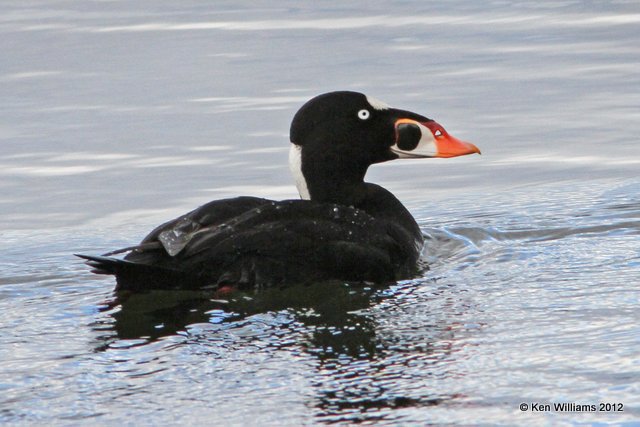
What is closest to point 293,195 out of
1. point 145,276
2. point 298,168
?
point 298,168

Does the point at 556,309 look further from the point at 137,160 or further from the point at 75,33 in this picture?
the point at 75,33

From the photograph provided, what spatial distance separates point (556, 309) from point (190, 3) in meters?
8.91

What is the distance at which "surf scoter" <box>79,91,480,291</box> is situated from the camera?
579 cm

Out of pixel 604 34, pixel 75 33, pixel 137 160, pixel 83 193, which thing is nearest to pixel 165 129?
pixel 137 160

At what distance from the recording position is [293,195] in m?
8.14

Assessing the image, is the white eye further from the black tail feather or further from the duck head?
the black tail feather

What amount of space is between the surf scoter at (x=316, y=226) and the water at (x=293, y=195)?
126mm

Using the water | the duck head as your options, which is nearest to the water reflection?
the water

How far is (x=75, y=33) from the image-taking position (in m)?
12.3

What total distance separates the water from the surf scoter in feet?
0.41

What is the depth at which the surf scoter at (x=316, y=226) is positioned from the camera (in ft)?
19.0

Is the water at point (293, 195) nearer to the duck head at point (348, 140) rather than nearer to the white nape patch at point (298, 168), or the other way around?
the duck head at point (348, 140)

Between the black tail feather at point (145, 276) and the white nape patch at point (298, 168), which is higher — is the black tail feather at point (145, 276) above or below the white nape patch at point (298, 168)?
below

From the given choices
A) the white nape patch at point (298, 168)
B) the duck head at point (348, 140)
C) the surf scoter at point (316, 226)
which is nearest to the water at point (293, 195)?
the surf scoter at point (316, 226)
